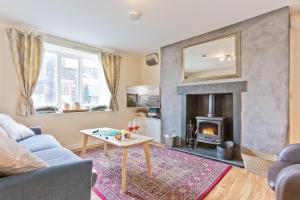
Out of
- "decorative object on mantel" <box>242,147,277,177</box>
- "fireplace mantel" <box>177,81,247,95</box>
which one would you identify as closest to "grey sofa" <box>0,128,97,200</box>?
"decorative object on mantel" <box>242,147,277,177</box>

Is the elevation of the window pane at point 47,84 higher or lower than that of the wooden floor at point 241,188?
higher

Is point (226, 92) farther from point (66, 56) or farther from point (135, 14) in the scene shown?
point (66, 56)

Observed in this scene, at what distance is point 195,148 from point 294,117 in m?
1.68

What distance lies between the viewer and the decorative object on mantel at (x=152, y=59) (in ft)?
13.7

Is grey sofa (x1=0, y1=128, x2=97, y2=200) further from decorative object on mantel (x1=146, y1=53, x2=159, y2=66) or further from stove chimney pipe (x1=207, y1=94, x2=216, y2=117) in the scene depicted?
decorative object on mantel (x1=146, y1=53, x2=159, y2=66)

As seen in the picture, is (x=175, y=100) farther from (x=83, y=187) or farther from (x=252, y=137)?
(x=83, y=187)

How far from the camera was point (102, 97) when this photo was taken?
163 inches

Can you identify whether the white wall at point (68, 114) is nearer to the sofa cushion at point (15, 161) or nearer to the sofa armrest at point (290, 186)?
the sofa cushion at point (15, 161)

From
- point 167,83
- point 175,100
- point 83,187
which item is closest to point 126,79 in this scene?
point 167,83

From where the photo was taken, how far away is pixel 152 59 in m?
4.25

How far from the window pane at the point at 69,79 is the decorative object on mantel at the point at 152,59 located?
68.1 inches

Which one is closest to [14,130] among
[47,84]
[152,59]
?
[47,84]

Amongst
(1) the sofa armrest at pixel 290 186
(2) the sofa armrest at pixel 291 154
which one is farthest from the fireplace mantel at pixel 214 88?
(1) the sofa armrest at pixel 290 186

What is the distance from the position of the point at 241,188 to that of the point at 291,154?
0.69m
